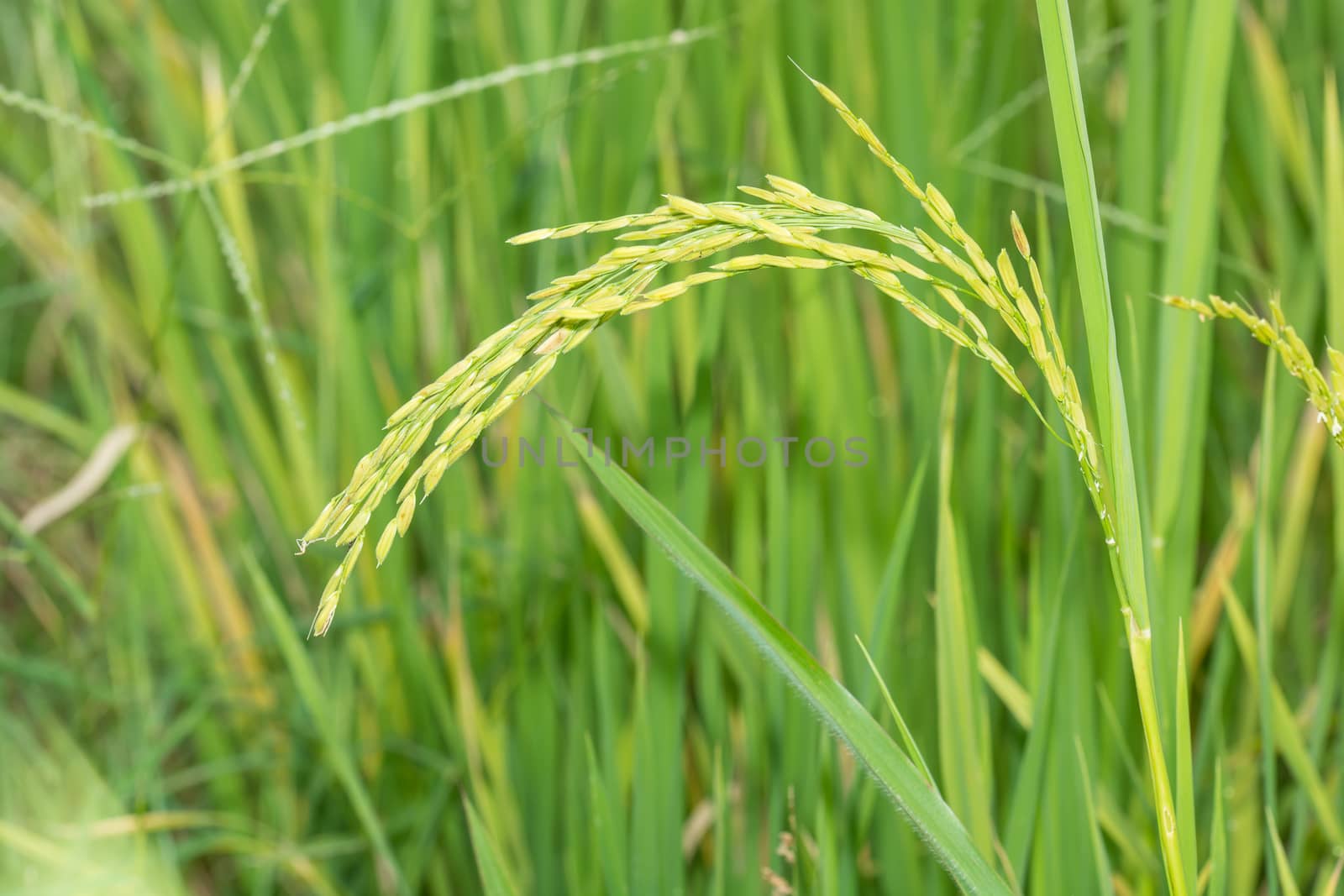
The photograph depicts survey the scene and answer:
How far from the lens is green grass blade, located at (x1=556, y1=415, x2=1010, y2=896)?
42cm

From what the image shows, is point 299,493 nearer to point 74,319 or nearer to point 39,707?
point 39,707

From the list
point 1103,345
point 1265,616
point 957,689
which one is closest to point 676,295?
point 1103,345

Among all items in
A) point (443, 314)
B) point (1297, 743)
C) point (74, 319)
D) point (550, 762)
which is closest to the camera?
point (1297, 743)

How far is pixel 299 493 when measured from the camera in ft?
3.21

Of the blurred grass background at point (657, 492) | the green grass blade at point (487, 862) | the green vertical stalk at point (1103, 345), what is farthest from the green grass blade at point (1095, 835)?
the green grass blade at point (487, 862)

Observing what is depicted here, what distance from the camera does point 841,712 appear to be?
43cm

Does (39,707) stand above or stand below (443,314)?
below

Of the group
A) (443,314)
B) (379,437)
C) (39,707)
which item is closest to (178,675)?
(39,707)

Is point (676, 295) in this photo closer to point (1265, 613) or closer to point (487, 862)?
point (487, 862)

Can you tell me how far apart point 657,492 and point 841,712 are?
0.97 feet

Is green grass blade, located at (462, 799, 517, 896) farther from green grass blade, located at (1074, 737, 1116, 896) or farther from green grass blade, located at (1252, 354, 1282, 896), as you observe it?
green grass blade, located at (1252, 354, 1282, 896)

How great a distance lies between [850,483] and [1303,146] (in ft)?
1.54

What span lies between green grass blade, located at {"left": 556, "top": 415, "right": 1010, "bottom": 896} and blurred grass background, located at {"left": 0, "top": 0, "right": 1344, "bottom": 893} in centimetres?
17

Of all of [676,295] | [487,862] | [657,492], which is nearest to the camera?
[676,295]
